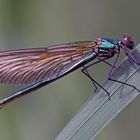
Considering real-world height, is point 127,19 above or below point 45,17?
below

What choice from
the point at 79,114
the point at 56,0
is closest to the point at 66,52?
the point at 79,114

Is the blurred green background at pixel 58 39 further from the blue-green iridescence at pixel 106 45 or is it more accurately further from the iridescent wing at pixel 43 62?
the blue-green iridescence at pixel 106 45

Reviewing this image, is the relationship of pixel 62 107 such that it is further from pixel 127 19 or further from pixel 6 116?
pixel 127 19

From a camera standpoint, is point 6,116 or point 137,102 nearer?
point 6,116

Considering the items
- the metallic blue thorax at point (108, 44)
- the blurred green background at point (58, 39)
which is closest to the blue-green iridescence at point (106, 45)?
the metallic blue thorax at point (108, 44)

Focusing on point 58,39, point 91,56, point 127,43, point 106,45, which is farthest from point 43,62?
point 58,39
